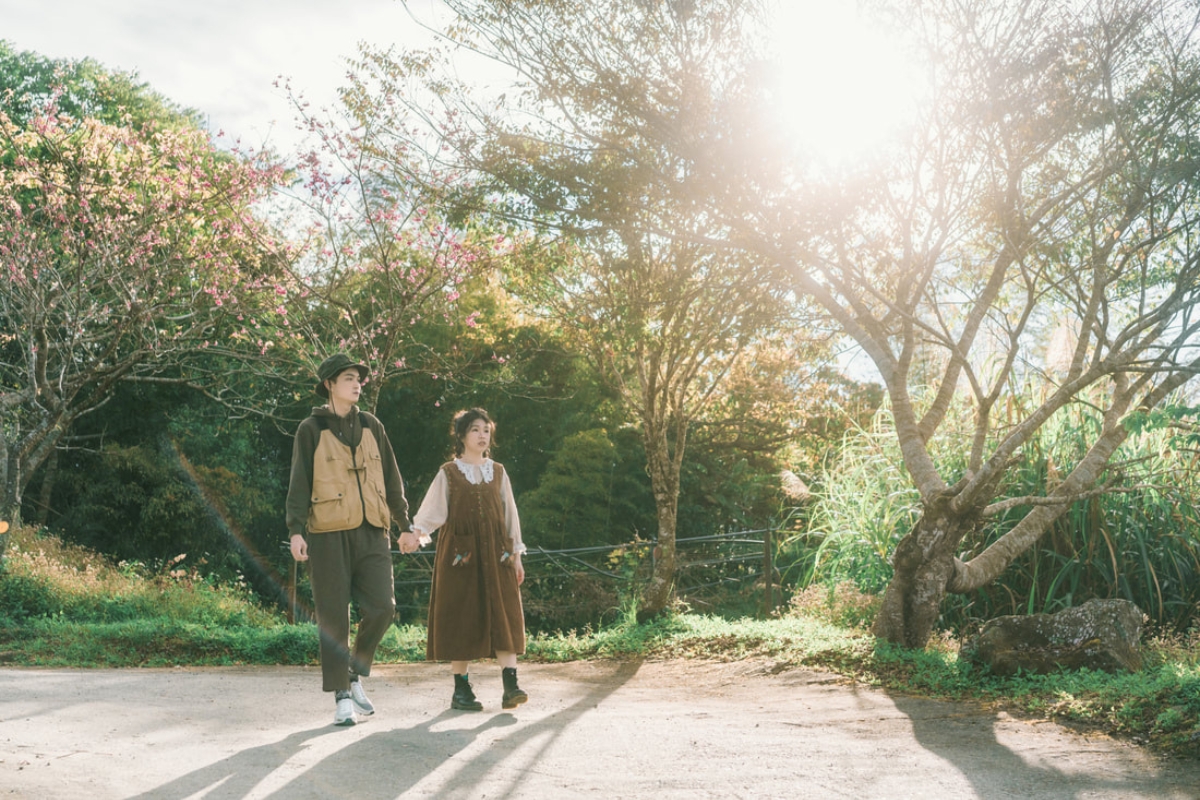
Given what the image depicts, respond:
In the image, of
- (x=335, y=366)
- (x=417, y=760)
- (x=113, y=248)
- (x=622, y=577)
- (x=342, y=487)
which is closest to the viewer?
(x=417, y=760)

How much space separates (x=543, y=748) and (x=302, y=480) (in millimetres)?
1781

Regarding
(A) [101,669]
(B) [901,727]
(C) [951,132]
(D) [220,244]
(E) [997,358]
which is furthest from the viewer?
(D) [220,244]

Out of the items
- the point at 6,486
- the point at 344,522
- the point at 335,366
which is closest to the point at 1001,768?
the point at 344,522

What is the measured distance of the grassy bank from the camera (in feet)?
17.4

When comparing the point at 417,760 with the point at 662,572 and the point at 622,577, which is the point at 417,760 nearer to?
the point at 662,572

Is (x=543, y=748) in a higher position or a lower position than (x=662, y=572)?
lower

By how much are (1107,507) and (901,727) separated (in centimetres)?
394

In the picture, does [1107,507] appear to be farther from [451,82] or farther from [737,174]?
[451,82]

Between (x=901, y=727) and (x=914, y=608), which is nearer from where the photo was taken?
(x=901, y=727)

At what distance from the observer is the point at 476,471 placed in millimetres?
5777

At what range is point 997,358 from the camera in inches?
393

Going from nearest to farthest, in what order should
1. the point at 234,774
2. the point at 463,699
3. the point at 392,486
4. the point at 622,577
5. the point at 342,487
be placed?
the point at 234,774 → the point at 342,487 → the point at 392,486 → the point at 463,699 → the point at 622,577

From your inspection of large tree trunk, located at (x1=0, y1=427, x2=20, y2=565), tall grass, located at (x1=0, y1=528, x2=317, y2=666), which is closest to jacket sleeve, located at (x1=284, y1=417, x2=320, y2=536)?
tall grass, located at (x1=0, y1=528, x2=317, y2=666)

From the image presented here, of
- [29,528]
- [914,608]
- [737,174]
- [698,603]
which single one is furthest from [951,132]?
[29,528]
